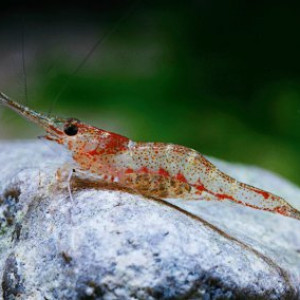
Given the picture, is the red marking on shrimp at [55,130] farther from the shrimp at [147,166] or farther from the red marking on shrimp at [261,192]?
the red marking on shrimp at [261,192]

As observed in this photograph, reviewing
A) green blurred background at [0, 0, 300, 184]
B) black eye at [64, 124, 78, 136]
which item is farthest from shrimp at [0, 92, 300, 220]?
green blurred background at [0, 0, 300, 184]

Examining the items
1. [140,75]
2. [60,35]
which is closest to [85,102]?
[140,75]

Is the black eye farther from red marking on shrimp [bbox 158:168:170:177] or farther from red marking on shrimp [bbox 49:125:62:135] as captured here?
red marking on shrimp [bbox 158:168:170:177]

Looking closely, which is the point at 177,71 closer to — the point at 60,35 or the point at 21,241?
the point at 60,35

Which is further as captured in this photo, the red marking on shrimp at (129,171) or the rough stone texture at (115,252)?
the red marking on shrimp at (129,171)

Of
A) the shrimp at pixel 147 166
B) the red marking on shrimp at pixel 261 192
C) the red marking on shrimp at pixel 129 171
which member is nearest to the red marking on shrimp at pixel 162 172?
the shrimp at pixel 147 166

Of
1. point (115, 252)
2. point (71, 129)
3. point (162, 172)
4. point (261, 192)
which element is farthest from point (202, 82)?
point (115, 252)

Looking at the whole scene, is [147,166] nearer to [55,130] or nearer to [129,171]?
[129,171]
